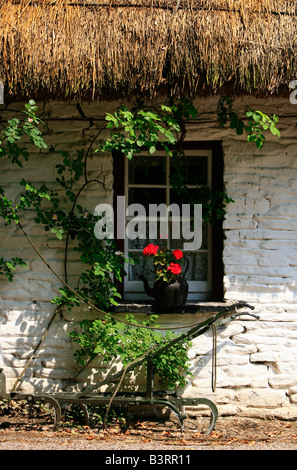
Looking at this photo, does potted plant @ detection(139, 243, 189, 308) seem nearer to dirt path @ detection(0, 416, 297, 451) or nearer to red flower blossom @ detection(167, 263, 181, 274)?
red flower blossom @ detection(167, 263, 181, 274)

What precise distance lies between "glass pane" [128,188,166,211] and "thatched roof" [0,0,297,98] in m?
0.99

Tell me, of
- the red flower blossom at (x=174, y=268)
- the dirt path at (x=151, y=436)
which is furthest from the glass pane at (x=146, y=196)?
the dirt path at (x=151, y=436)

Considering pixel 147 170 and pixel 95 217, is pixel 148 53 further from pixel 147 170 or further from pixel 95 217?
pixel 95 217

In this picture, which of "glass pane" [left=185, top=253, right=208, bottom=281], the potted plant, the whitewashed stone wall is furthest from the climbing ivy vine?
"glass pane" [left=185, top=253, right=208, bottom=281]

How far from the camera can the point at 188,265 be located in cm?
483

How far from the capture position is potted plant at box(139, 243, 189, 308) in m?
4.54

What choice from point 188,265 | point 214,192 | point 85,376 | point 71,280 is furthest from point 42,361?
point 214,192

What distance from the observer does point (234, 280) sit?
15.4 ft

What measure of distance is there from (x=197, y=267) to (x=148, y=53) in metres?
1.85

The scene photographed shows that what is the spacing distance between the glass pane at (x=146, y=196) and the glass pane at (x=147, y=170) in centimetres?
7

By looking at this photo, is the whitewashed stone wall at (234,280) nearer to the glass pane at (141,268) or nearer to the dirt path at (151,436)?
the dirt path at (151,436)

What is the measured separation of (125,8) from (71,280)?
2199mm

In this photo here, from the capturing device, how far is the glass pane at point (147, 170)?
197 inches

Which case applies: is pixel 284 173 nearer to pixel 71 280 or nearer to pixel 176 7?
pixel 176 7
